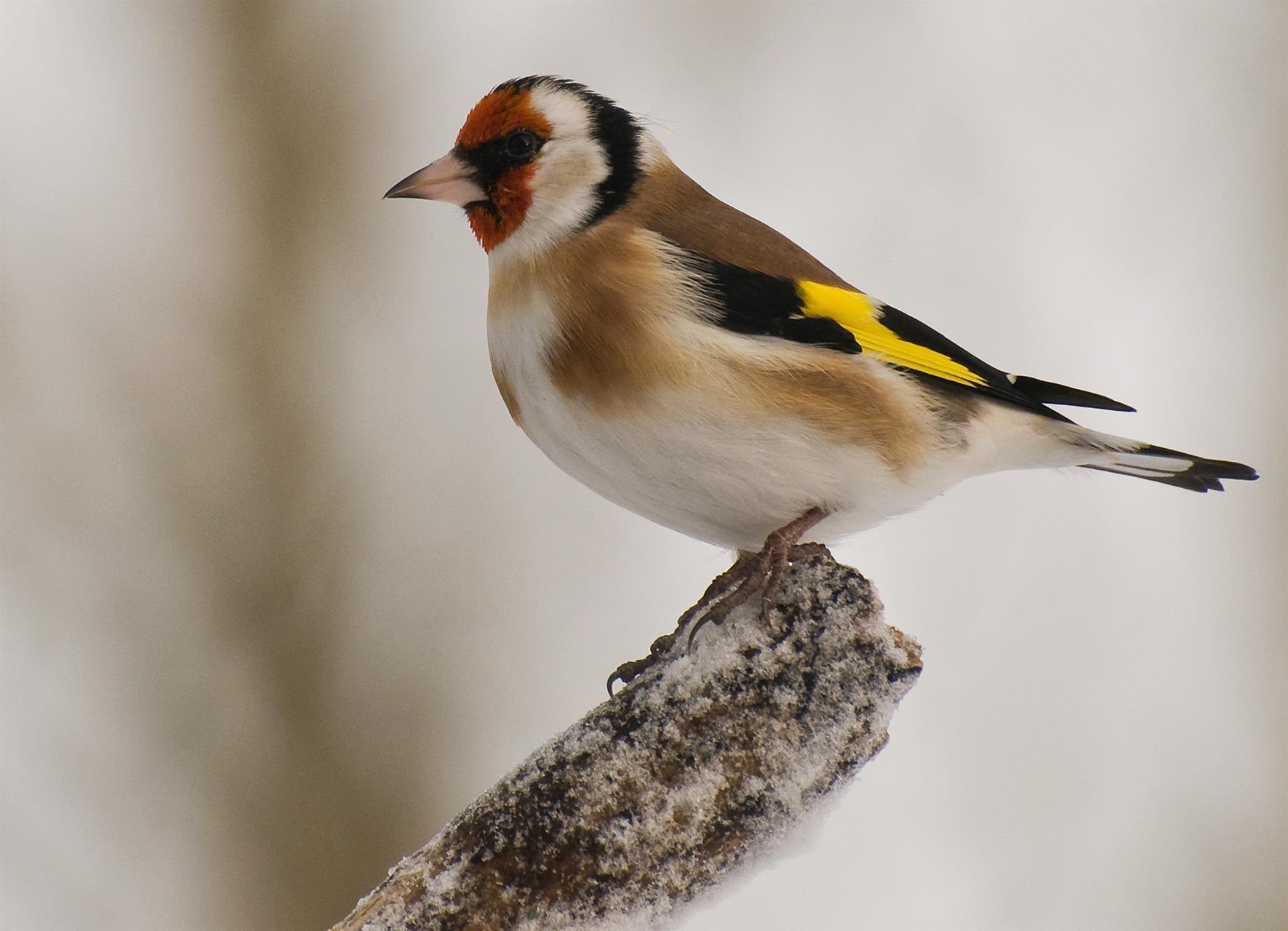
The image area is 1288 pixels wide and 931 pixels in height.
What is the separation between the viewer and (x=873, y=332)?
233cm

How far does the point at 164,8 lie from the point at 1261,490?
441 centimetres

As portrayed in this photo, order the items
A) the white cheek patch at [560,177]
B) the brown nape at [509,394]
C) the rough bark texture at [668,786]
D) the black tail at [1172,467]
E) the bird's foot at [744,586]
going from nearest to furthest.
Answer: the rough bark texture at [668,786], the bird's foot at [744,586], the brown nape at [509,394], the white cheek patch at [560,177], the black tail at [1172,467]

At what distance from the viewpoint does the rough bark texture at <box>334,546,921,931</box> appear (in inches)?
63.5

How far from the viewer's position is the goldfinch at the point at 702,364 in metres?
2.10

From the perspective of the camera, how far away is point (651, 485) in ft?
7.07

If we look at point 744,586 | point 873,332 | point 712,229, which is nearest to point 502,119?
point 712,229

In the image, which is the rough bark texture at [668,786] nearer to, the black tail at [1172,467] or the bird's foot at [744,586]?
the bird's foot at [744,586]

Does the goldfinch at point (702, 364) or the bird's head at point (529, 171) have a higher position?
the bird's head at point (529, 171)

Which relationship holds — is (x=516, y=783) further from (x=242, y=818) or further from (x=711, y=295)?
(x=242, y=818)

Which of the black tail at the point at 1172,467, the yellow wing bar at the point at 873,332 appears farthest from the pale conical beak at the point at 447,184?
the black tail at the point at 1172,467

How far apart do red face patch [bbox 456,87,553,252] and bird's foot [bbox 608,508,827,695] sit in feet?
2.56

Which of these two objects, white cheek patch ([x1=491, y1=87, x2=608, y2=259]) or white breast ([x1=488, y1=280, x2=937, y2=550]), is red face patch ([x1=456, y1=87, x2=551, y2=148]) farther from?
white breast ([x1=488, y1=280, x2=937, y2=550])

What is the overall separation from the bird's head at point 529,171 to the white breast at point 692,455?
213 millimetres

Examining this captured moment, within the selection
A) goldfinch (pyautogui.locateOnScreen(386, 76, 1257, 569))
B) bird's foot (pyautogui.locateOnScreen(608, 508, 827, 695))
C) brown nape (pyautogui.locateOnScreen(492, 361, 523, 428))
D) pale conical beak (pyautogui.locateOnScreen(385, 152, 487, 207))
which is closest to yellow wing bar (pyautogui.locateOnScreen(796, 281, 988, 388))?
goldfinch (pyautogui.locateOnScreen(386, 76, 1257, 569))
